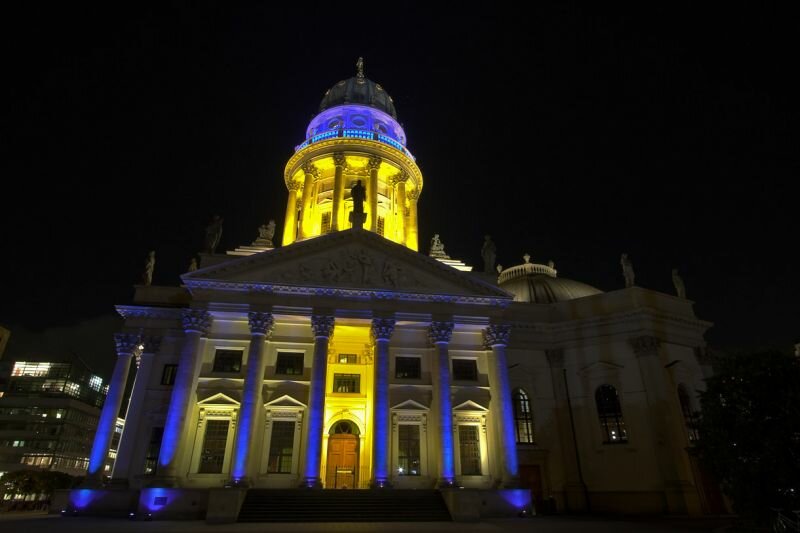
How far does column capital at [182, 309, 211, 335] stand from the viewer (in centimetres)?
2609

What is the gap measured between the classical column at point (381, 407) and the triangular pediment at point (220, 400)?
26.2 ft

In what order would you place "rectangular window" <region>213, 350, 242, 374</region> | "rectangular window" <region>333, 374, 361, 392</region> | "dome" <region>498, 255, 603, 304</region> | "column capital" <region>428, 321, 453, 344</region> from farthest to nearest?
"dome" <region>498, 255, 603, 304</region>
"rectangular window" <region>333, 374, 361, 392</region>
"rectangular window" <region>213, 350, 242, 374</region>
"column capital" <region>428, 321, 453, 344</region>

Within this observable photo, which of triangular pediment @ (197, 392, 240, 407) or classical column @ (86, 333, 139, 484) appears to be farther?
triangular pediment @ (197, 392, 240, 407)

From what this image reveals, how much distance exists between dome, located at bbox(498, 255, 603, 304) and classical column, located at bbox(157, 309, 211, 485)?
22343 millimetres

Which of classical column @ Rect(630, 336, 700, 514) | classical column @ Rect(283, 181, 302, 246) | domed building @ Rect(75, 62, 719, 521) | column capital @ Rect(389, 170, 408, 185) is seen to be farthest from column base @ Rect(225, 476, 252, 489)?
column capital @ Rect(389, 170, 408, 185)

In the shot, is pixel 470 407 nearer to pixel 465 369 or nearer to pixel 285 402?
pixel 465 369

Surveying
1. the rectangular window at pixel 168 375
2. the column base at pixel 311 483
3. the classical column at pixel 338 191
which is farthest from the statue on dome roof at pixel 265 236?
the column base at pixel 311 483

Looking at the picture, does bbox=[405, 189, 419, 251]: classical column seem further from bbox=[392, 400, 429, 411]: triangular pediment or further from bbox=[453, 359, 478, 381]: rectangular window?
bbox=[392, 400, 429, 411]: triangular pediment

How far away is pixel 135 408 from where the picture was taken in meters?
27.0

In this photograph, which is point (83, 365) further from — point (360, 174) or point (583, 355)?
point (583, 355)

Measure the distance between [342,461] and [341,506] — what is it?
7.05m

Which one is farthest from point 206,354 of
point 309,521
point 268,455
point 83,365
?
point 83,365

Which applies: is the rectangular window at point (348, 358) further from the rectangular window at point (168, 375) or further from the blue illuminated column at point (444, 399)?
the rectangular window at point (168, 375)

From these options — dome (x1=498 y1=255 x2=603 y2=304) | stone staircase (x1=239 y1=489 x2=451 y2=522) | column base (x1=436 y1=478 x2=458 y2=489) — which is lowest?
stone staircase (x1=239 y1=489 x2=451 y2=522)
